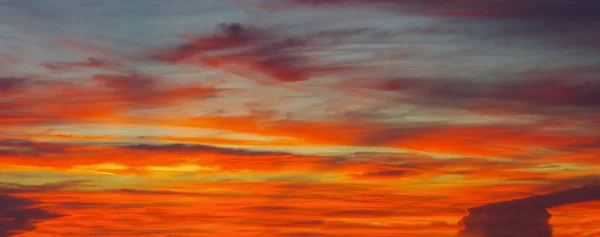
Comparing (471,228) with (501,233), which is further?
(501,233)

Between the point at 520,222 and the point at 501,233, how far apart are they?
9975 mm

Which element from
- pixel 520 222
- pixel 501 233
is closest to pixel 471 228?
pixel 520 222

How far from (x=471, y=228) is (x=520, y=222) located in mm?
10476

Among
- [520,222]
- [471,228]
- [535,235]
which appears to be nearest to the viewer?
[471,228]

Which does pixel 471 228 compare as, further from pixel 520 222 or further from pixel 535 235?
pixel 535 235

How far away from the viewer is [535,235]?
100m

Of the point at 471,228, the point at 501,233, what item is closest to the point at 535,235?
the point at 501,233

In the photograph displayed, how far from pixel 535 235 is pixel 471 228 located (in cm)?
1873

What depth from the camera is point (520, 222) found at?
93.3m

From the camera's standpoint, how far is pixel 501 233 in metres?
103

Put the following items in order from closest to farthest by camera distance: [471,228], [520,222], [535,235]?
[471,228] < [520,222] < [535,235]

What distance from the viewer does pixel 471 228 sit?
285 feet

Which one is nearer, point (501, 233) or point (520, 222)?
point (520, 222)

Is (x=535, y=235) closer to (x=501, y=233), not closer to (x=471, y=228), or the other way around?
(x=501, y=233)
